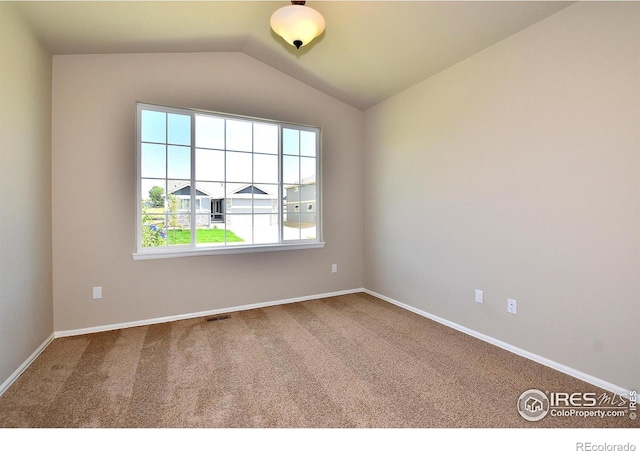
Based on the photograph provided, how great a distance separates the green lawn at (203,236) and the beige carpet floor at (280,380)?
86 centimetres

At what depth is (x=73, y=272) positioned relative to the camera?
108 inches

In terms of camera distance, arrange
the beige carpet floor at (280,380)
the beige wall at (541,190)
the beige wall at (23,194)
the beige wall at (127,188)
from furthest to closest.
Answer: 1. the beige wall at (127,188)
2. the beige wall at (23,194)
3. the beige wall at (541,190)
4. the beige carpet floor at (280,380)

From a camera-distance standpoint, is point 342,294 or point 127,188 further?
point 342,294

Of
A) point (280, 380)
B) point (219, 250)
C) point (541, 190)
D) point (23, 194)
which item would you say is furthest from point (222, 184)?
point (541, 190)

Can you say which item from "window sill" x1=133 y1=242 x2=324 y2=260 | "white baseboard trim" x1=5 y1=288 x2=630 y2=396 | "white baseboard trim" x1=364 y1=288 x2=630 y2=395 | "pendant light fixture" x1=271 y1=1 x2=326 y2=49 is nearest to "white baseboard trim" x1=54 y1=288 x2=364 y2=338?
"white baseboard trim" x1=5 y1=288 x2=630 y2=396

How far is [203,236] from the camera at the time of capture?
3.30 meters

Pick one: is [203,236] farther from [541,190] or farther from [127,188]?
[541,190]

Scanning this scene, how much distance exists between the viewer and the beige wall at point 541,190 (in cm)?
182

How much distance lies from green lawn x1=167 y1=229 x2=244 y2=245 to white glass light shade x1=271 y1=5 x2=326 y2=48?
2.09m

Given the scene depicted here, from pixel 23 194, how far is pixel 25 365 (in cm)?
124

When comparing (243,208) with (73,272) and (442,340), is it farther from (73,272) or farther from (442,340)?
(442,340)

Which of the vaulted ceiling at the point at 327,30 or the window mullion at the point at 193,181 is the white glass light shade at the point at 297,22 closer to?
the vaulted ceiling at the point at 327,30

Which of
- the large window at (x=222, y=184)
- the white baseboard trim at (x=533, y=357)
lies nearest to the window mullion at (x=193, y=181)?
the large window at (x=222, y=184)

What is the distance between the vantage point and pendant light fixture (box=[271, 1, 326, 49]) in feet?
6.53
